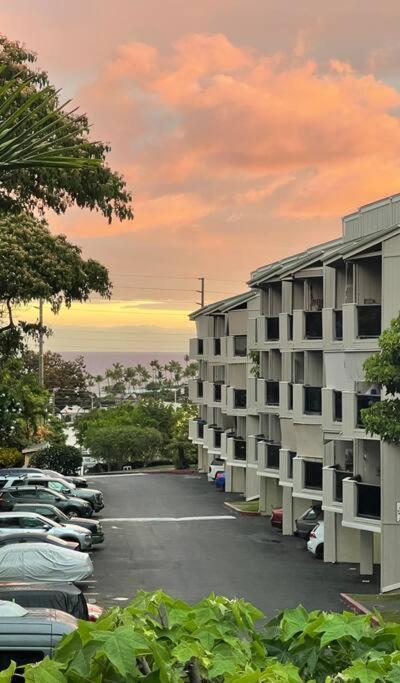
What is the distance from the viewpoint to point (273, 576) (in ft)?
105

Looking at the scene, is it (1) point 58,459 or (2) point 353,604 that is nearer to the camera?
(2) point 353,604

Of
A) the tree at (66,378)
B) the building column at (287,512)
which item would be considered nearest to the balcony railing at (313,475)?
the building column at (287,512)

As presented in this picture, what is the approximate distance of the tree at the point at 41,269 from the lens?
38406 millimetres

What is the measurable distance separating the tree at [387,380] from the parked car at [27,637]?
14.1 m

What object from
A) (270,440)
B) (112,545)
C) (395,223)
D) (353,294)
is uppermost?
(395,223)

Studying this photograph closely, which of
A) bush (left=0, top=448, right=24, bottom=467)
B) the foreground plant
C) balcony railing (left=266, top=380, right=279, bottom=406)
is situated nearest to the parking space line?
balcony railing (left=266, top=380, right=279, bottom=406)

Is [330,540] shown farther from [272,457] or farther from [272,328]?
[272,328]

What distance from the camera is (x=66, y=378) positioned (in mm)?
129375

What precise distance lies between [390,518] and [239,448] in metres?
25.1

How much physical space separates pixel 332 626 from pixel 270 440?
39.7 metres

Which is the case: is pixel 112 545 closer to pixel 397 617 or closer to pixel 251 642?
pixel 397 617

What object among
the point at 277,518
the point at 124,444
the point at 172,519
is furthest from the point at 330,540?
the point at 124,444

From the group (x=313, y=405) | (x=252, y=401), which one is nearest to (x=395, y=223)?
(x=313, y=405)

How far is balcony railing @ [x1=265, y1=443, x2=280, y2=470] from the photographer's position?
4333cm
